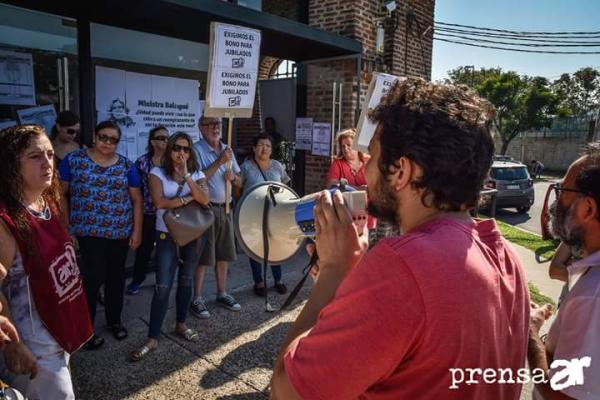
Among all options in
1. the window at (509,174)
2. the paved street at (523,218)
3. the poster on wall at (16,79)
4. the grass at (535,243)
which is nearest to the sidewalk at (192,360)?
the poster on wall at (16,79)

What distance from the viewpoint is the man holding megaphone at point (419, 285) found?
85 centimetres

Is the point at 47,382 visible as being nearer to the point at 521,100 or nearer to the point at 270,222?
the point at 270,222

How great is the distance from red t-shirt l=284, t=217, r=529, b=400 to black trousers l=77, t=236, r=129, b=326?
114 inches

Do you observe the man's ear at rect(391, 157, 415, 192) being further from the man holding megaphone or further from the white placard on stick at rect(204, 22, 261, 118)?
the white placard on stick at rect(204, 22, 261, 118)

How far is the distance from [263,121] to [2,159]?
614 cm

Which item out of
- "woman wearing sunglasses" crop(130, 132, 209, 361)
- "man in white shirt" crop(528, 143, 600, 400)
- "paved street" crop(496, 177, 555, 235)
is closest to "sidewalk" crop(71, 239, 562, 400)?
"woman wearing sunglasses" crop(130, 132, 209, 361)

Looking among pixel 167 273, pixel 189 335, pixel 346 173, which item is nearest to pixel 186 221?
pixel 167 273

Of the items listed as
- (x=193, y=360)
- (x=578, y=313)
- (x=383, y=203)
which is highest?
(x=383, y=203)

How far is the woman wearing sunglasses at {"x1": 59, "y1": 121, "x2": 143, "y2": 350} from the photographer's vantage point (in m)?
3.31

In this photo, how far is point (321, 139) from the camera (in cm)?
667

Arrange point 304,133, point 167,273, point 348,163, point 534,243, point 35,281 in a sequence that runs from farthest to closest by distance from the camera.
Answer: point 534,243 < point 304,133 < point 348,163 < point 167,273 < point 35,281

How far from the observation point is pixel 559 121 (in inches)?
1177

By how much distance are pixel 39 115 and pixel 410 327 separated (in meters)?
5.56

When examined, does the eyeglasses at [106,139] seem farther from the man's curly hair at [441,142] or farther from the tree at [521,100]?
the tree at [521,100]
